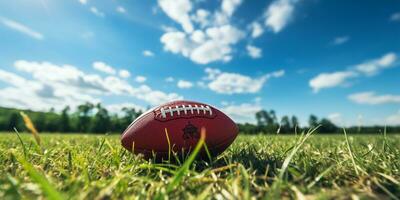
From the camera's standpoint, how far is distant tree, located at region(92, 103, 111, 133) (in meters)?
64.7

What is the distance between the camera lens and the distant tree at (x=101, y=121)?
6469cm

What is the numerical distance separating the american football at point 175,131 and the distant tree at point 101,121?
209 ft

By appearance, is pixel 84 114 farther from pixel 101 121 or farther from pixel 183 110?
pixel 183 110

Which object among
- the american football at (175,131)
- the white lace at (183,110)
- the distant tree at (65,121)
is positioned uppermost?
the distant tree at (65,121)

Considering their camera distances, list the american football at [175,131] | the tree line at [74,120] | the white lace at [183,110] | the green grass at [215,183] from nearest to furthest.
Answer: the green grass at [215,183] → the american football at [175,131] → the white lace at [183,110] → the tree line at [74,120]

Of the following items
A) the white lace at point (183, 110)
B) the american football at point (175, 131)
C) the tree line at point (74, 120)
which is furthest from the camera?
the tree line at point (74, 120)

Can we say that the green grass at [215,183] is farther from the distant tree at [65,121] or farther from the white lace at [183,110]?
the distant tree at [65,121]

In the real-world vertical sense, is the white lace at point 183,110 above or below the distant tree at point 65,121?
below

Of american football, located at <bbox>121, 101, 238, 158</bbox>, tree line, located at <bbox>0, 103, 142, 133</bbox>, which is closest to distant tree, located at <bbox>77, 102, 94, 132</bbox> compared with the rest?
tree line, located at <bbox>0, 103, 142, 133</bbox>

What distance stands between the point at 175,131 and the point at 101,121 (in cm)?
6948

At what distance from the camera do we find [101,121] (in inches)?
2709

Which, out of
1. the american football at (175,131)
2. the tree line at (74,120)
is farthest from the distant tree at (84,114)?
the american football at (175,131)

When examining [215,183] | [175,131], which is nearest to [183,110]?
[175,131]

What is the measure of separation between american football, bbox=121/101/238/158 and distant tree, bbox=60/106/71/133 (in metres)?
66.3
